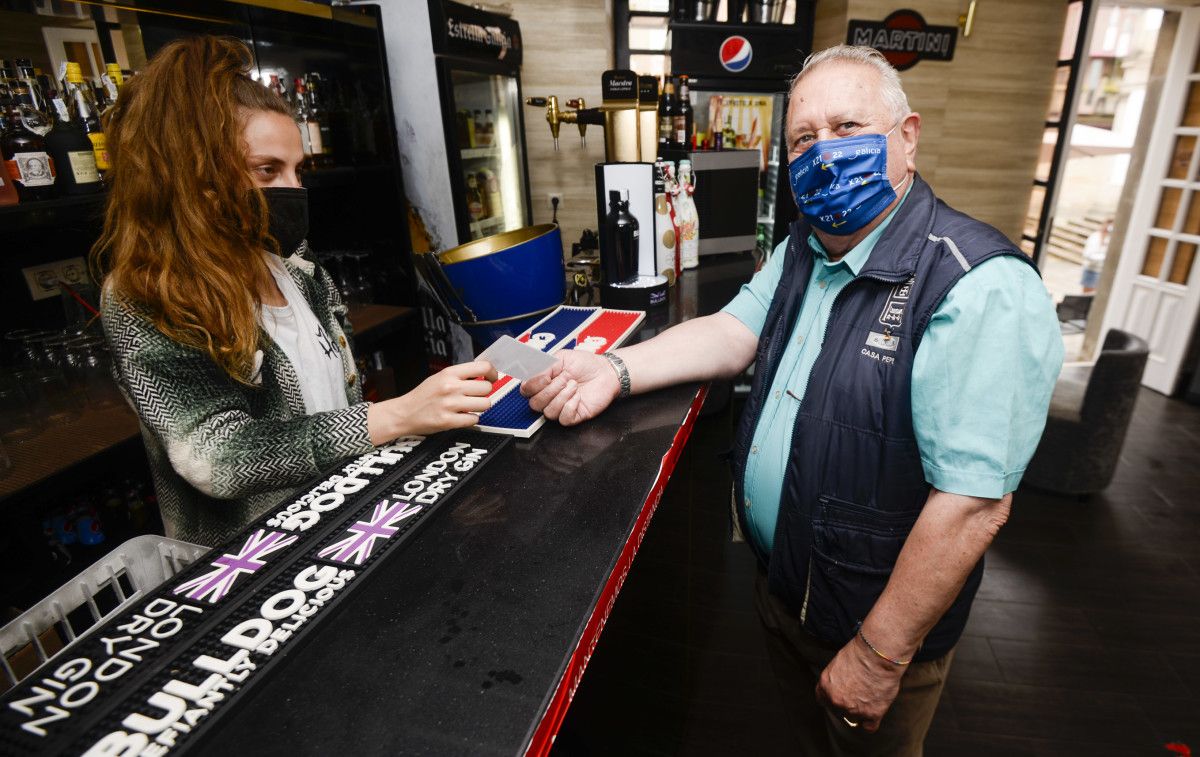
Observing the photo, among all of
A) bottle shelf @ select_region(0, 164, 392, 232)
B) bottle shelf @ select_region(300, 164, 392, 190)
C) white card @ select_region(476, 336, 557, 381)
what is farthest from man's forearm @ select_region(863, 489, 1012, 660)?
bottle shelf @ select_region(300, 164, 392, 190)

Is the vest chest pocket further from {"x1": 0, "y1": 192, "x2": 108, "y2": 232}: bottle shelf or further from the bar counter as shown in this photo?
{"x1": 0, "y1": 192, "x2": 108, "y2": 232}: bottle shelf

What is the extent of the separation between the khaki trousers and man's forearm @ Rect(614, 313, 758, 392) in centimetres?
56

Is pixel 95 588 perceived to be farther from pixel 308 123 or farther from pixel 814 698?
pixel 308 123

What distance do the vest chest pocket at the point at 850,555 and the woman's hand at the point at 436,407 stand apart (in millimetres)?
718

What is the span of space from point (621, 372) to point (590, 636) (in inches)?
30.7

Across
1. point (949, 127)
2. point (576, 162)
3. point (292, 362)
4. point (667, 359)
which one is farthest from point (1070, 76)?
point (292, 362)

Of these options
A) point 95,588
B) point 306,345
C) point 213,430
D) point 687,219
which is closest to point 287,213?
point 306,345

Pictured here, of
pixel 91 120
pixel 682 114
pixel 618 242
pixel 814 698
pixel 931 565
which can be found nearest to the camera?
pixel 931 565

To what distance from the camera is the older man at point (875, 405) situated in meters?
1.05

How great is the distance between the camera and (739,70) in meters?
4.01

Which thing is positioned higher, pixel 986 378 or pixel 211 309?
pixel 211 309

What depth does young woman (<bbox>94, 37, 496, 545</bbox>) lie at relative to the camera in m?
1.15

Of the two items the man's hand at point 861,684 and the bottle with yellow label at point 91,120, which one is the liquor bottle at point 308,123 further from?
the man's hand at point 861,684

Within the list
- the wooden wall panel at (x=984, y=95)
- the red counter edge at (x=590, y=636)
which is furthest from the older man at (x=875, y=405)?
the wooden wall panel at (x=984, y=95)
